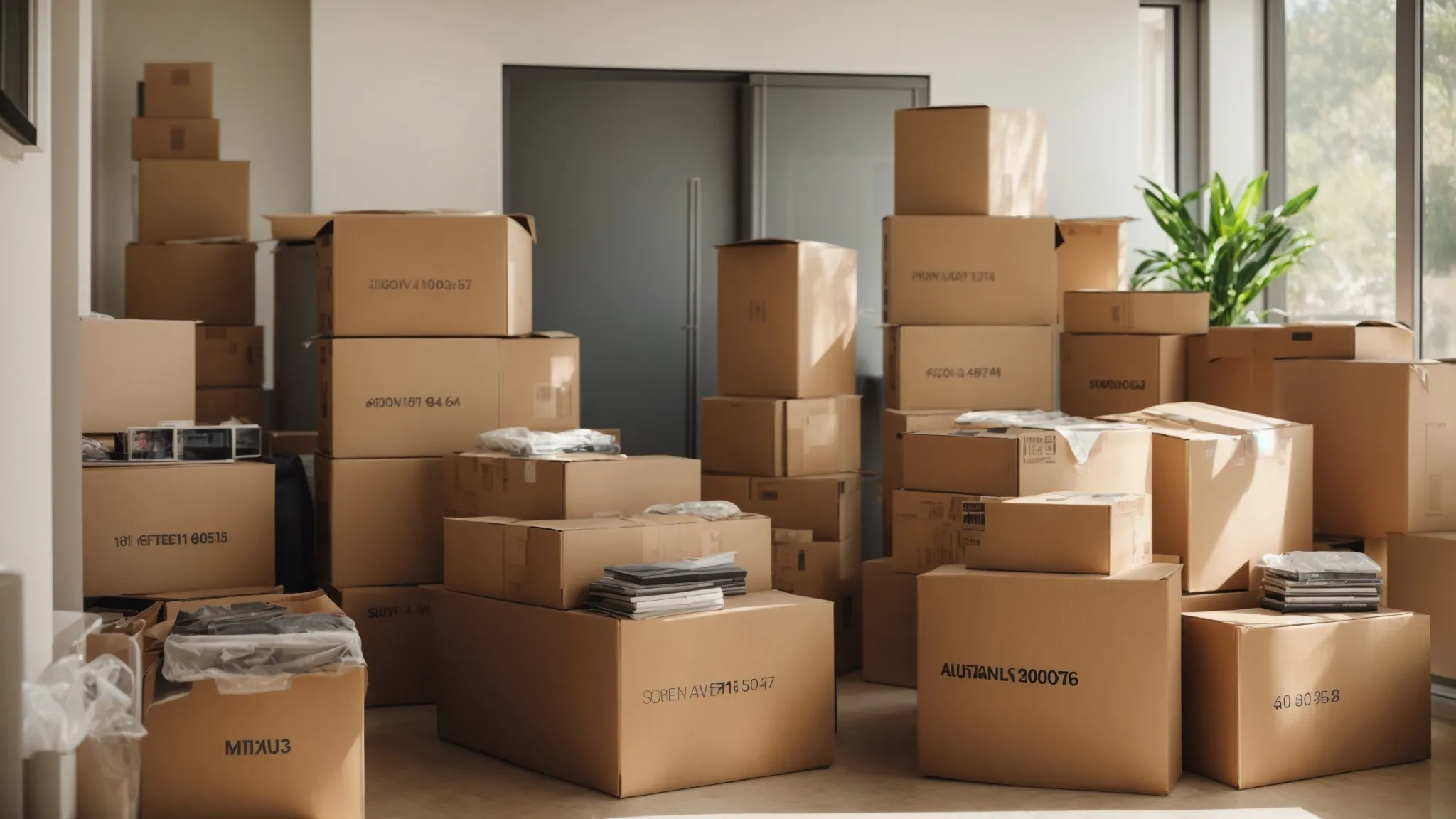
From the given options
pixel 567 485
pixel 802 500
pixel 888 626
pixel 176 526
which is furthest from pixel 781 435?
pixel 176 526

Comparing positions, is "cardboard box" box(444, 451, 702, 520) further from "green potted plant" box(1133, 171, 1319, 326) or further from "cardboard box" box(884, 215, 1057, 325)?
"green potted plant" box(1133, 171, 1319, 326)

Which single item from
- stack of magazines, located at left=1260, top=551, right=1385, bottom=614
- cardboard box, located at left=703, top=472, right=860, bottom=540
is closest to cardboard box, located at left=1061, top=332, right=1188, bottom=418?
cardboard box, located at left=703, top=472, right=860, bottom=540

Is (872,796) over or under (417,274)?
under

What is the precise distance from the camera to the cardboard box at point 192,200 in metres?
4.58

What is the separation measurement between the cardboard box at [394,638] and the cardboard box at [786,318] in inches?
45.9

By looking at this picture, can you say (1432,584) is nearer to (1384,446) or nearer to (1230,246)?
(1384,446)

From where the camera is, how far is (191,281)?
451cm

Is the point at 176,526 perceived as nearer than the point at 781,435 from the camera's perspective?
Yes

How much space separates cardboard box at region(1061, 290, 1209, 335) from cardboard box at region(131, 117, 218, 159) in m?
3.04

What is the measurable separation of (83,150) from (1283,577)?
3328 millimetres

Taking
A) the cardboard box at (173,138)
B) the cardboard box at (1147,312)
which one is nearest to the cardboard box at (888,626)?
the cardboard box at (1147,312)

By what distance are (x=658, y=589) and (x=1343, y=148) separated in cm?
330

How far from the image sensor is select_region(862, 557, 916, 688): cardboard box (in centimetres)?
379

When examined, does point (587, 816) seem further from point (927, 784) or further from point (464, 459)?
point (464, 459)
